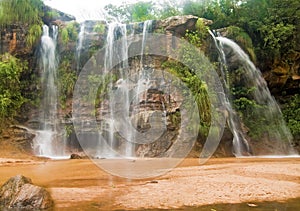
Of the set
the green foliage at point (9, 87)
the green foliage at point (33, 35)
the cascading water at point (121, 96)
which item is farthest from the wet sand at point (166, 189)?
the green foliage at point (33, 35)

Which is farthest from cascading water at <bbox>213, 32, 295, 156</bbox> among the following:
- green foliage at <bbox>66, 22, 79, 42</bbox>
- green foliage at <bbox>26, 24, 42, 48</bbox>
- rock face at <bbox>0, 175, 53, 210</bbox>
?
rock face at <bbox>0, 175, 53, 210</bbox>

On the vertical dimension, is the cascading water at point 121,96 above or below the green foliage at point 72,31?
below

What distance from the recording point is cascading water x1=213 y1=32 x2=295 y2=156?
17391mm

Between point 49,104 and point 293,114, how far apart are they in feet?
45.0

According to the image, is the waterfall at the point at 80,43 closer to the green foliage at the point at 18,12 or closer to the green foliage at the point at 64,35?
the green foliage at the point at 64,35

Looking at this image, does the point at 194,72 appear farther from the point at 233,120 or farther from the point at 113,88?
the point at 113,88

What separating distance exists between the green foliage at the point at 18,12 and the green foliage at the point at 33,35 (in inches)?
16.2

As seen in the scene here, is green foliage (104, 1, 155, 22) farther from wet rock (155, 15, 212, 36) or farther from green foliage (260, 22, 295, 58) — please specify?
green foliage (260, 22, 295, 58)

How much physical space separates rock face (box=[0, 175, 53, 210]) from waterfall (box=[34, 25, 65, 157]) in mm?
11040

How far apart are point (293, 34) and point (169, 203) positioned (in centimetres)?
1753

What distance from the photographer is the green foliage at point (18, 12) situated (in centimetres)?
1750

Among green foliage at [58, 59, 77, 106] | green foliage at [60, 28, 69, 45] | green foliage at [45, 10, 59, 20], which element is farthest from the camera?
green foliage at [45, 10, 59, 20]

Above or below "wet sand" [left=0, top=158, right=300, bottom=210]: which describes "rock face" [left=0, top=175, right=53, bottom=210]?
above

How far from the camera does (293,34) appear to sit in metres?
19.3
